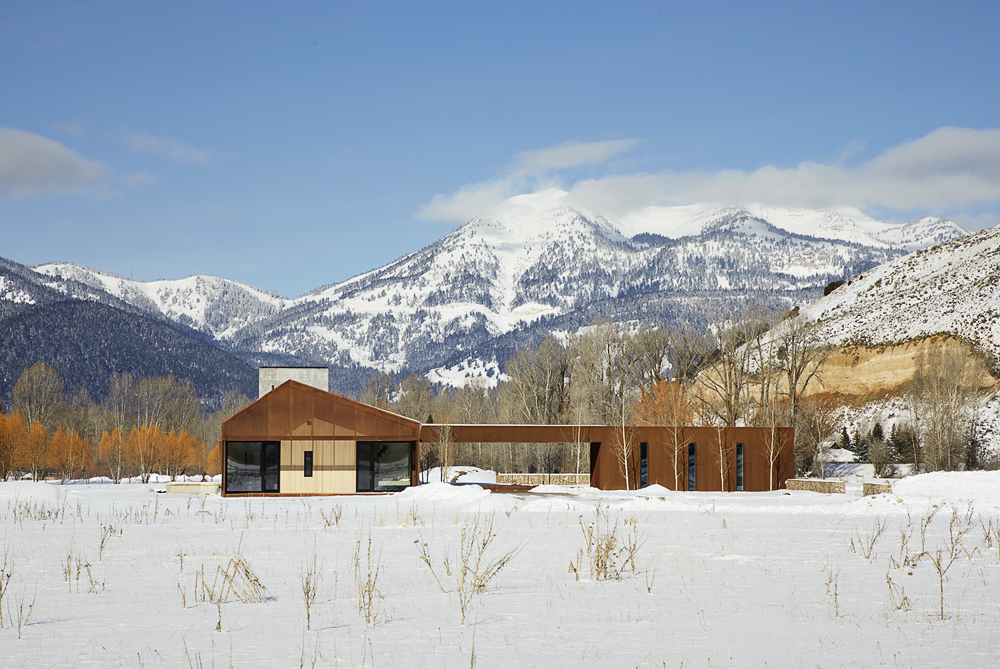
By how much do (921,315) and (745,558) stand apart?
233 ft

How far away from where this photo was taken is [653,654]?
25.1 feet

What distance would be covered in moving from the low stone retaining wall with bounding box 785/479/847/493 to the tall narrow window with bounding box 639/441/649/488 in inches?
316

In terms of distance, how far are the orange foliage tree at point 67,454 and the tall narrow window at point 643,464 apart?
185 feet

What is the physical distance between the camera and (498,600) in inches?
412

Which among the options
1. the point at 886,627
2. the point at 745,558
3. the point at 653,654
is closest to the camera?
the point at 653,654

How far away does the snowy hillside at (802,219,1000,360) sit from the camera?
70.7 m

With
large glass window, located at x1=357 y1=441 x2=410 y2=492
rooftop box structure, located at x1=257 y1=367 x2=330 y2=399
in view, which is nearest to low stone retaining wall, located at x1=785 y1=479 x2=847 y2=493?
large glass window, located at x1=357 y1=441 x2=410 y2=492

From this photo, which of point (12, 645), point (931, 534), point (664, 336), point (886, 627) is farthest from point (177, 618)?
point (664, 336)

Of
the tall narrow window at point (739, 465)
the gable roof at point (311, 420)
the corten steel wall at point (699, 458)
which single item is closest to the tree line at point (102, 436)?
the gable roof at point (311, 420)

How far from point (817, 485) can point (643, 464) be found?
8661mm

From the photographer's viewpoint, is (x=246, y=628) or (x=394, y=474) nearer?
(x=246, y=628)

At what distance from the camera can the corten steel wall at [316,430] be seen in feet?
125

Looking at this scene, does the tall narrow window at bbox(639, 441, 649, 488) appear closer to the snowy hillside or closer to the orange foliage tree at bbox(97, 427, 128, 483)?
the snowy hillside

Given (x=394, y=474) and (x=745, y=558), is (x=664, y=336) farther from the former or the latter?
(x=745, y=558)
